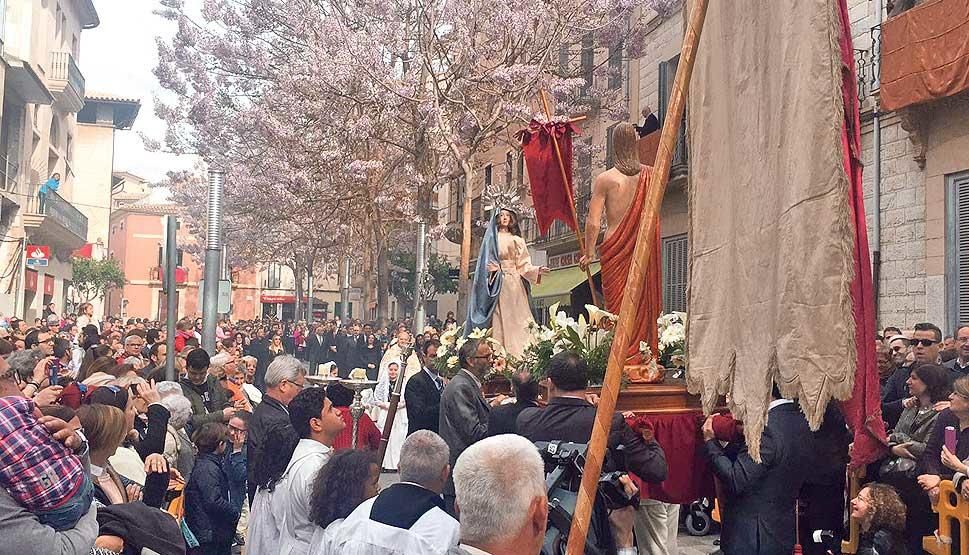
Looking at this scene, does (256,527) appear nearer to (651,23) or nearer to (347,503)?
(347,503)

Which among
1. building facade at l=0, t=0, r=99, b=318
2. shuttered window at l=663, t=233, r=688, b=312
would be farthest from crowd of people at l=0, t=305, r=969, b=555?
building facade at l=0, t=0, r=99, b=318

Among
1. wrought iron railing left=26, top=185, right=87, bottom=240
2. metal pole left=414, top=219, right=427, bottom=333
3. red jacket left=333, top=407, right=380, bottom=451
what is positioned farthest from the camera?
wrought iron railing left=26, top=185, right=87, bottom=240

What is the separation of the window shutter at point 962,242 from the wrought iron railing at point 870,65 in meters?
1.82

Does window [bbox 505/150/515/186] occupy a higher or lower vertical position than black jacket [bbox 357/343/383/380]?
higher

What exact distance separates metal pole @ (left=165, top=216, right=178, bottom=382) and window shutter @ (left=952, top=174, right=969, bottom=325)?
9.48 metres

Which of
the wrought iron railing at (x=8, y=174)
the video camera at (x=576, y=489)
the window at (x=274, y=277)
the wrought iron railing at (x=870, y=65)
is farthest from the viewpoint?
the window at (x=274, y=277)

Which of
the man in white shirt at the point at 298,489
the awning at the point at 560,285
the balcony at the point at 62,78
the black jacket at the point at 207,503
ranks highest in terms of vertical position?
the balcony at the point at 62,78

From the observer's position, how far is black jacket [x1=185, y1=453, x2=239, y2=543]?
227 inches

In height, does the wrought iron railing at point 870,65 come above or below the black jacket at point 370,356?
above

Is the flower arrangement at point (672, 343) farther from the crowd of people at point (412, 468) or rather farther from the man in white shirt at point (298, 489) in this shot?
the man in white shirt at point (298, 489)

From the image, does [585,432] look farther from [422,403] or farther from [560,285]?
[560,285]

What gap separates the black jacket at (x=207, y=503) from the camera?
18.9ft

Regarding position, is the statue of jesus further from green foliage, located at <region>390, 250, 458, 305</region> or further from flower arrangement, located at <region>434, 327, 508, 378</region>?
green foliage, located at <region>390, 250, 458, 305</region>

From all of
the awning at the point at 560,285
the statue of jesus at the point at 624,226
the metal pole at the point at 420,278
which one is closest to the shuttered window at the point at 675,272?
the awning at the point at 560,285
